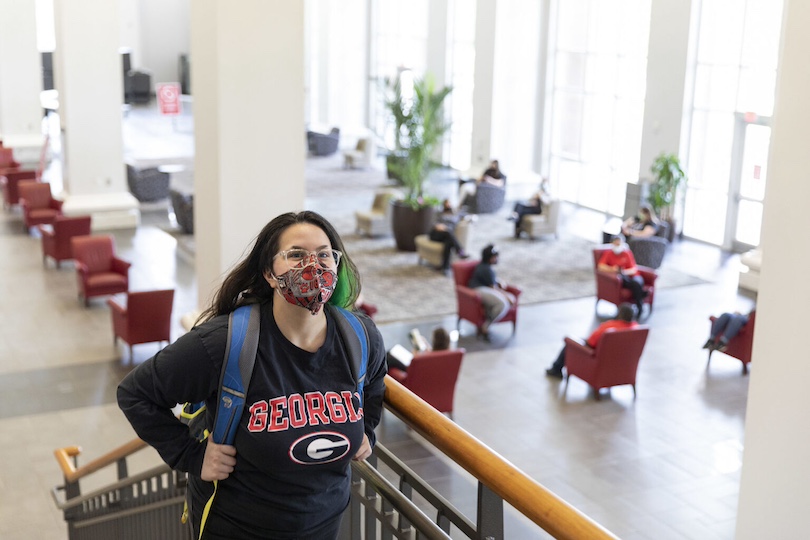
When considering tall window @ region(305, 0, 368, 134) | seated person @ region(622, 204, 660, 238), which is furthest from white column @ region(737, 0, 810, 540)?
tall window @ region(305, 0, 368, 134)

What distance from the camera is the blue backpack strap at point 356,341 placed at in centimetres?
281

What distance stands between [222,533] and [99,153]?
53.7 feet

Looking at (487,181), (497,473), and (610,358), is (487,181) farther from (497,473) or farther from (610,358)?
(497,473)

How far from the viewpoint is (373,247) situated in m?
17.8

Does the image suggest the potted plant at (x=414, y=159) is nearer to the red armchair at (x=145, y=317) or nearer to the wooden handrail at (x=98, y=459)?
the red armchair at (x=145, y=317)

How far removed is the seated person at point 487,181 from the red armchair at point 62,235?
25.6 ft

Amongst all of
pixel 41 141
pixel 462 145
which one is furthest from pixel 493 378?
pixel 41 141

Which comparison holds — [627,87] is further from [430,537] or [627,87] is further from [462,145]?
[430,537]

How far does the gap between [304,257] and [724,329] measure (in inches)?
400

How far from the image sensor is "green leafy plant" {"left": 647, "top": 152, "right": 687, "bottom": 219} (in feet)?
59.5

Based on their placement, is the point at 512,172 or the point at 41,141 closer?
the point at 512,172

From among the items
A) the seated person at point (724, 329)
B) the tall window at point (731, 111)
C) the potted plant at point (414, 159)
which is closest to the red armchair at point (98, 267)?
the potted plant at point (414, 159)

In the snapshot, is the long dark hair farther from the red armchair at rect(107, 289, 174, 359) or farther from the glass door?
the glass door

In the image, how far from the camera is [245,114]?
350 inches
